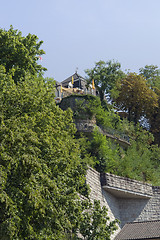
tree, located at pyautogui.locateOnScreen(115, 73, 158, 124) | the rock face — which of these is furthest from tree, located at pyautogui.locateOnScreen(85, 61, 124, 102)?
the rock face

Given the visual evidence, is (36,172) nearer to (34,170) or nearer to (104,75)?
(34,170)

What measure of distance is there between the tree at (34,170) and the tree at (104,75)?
21.5 metres

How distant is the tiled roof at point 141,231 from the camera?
827 inches

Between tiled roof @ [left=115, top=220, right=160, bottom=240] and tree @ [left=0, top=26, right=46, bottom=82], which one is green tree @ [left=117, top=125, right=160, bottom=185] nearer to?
tiled roof @ [left=115, top=220, right=160, bottom=240]

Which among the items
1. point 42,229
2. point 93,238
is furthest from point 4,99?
point 93,238

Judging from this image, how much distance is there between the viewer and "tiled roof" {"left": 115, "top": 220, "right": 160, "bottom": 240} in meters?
21.0

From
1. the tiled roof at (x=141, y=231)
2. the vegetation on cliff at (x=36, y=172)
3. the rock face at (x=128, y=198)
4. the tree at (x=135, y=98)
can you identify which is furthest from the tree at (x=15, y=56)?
the tree at (x=135, y=98)

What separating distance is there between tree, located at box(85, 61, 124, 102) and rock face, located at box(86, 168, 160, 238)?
15.0 metres

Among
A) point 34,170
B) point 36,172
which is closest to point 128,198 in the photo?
point 36,172

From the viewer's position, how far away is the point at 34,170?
1598 cm

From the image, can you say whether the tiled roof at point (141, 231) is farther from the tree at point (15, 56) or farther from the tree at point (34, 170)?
the tree at point (15, 56)

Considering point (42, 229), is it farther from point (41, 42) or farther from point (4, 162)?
point (41, 42)

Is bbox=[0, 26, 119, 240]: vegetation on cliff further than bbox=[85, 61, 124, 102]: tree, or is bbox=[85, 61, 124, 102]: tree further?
bbox=[85, 61, 124, 102]: tree

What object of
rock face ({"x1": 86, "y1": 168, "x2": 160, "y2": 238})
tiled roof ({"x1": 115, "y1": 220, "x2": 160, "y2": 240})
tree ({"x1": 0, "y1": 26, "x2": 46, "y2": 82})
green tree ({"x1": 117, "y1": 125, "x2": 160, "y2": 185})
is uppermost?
tree ({"x1": 0, "y1": 26, "x2": 46, "y2": 82})
